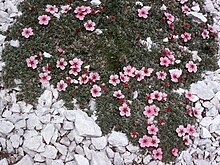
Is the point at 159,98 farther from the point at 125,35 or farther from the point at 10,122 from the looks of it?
the point at 10,122

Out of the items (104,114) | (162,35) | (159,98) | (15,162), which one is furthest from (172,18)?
(15,162)

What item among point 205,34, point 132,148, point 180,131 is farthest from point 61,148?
point 205,34

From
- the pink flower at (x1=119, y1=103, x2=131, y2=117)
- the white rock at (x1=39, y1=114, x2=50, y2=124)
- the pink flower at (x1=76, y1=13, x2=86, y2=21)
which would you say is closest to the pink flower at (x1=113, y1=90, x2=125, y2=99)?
the pink flower at (x1=119, y1=103, x2=131, y2=117)

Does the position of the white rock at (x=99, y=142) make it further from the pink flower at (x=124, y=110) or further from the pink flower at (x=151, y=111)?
the pink flower at (x=151, y=111)

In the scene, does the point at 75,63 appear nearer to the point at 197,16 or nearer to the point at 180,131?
the point at 180,131

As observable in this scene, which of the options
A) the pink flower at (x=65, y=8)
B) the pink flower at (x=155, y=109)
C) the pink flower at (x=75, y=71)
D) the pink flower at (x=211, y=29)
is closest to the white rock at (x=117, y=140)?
the pink flower at (x=155, y=109)
